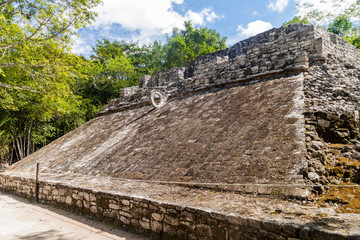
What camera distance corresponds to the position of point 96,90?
2033 centimetres

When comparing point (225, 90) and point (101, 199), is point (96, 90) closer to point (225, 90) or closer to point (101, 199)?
point (225, 90)

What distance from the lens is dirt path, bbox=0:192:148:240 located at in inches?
153

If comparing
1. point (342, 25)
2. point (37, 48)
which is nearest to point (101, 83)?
point (37, 48)

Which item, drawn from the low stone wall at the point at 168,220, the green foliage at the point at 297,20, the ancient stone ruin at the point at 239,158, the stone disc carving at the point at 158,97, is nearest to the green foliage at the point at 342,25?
the green foliage at the point at 297,20

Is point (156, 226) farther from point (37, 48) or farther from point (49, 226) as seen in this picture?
point (37, 48)

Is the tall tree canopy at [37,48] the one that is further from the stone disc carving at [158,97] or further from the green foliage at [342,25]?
the green foliage at [342,25]

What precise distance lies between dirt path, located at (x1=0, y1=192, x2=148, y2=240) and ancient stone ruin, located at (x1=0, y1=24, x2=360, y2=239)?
238 millimetres

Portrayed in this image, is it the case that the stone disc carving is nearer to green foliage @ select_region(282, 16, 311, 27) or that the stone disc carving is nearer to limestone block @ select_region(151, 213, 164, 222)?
limestone block @ select_region(151, 213, 164, 222)

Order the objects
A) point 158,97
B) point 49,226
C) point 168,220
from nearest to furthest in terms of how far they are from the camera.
→ point 168,220
point 49,226
point 158,97

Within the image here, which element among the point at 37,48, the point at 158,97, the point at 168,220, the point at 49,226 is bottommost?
the point at 49,226

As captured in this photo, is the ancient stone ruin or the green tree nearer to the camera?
the ancient stone ruin

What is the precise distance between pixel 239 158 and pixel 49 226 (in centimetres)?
394

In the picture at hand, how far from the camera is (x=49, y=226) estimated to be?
4.50m

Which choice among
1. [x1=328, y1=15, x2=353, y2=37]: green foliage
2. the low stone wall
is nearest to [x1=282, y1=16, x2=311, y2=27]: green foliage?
[x1=328, y1=15, x2=353, y2=37]: green foliage
